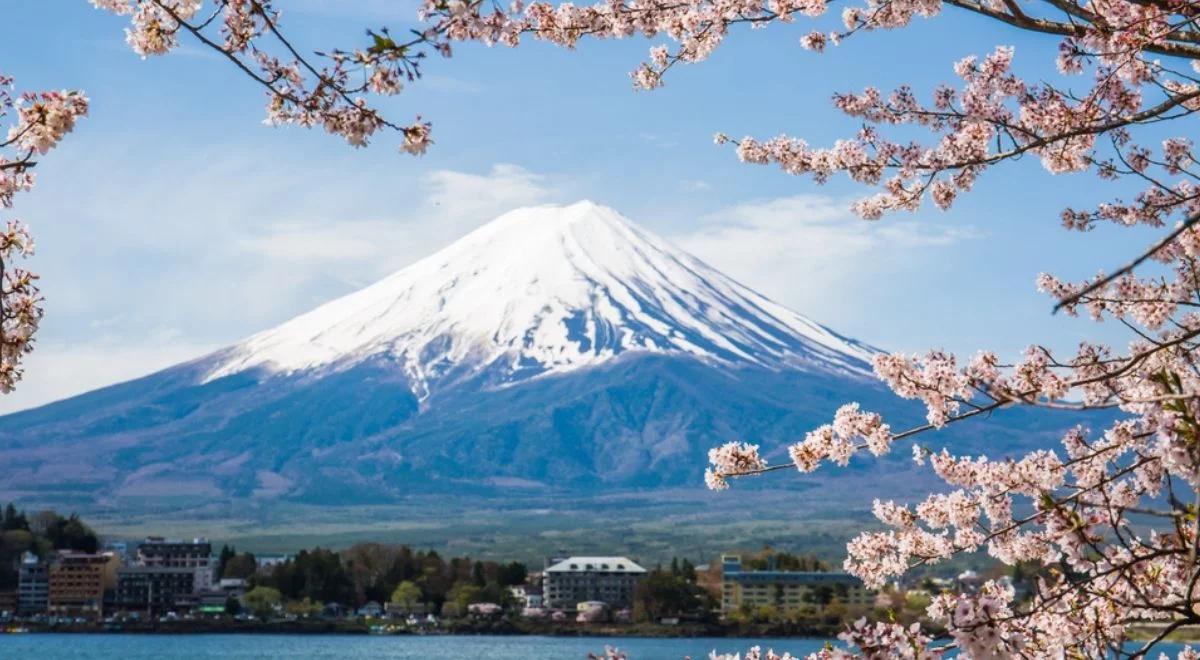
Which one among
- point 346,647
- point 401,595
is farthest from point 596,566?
point 346,647

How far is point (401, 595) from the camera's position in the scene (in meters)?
86.3

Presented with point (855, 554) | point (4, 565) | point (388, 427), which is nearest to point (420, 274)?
point (388, 427)

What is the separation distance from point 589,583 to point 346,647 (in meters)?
22.1

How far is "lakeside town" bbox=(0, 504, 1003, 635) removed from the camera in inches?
3187

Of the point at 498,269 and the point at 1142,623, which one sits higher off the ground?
the point at 498,269

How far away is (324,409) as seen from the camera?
15950cm

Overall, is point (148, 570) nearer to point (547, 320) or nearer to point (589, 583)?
point (589, 583)

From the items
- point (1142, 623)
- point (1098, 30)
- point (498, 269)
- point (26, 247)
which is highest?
point (498, 269)

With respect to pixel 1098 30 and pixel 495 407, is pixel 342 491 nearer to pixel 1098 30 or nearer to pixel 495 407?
pixel 495 407

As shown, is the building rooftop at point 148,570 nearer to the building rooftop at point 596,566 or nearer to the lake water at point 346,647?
the lake water at point 346,647

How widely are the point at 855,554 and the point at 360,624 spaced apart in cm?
7919

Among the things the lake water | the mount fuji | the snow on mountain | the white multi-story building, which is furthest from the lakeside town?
the snow on mountain

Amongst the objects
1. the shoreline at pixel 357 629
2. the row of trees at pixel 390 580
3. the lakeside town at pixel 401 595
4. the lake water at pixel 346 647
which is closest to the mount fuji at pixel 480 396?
the lakeside town at pixel 401 595

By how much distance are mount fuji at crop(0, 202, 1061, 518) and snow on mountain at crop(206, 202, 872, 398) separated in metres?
0.24
